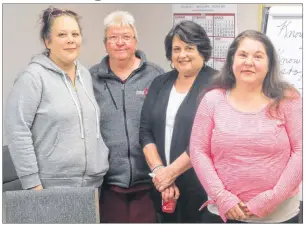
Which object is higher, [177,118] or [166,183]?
[177,118]

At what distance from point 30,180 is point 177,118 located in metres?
0.64

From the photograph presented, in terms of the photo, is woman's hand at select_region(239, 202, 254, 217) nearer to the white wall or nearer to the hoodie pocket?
the white wall

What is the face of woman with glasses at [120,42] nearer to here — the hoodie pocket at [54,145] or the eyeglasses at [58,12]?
the eyeglasses at [58,12]

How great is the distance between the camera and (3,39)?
5.84ft

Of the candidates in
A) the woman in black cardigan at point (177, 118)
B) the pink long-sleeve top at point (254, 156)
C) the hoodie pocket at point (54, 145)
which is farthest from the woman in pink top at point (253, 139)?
the hoodie pocket at point (54, 145)

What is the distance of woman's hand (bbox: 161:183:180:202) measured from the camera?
179 centimetres

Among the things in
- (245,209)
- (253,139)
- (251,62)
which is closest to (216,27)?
(251,62)

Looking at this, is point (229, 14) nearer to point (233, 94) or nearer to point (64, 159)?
point (233, 94)

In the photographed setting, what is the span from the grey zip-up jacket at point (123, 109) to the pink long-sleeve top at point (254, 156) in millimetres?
329

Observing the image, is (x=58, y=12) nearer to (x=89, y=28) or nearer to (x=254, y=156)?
(x=89, y=28)

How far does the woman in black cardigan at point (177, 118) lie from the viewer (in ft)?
5.57

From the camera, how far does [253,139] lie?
1.56 meters

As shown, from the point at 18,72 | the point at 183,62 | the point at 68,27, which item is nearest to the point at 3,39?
the point at 18,72

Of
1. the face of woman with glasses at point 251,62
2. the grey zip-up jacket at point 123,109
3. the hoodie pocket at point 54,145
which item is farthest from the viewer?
the grey zip-up jacket at point 123,109
